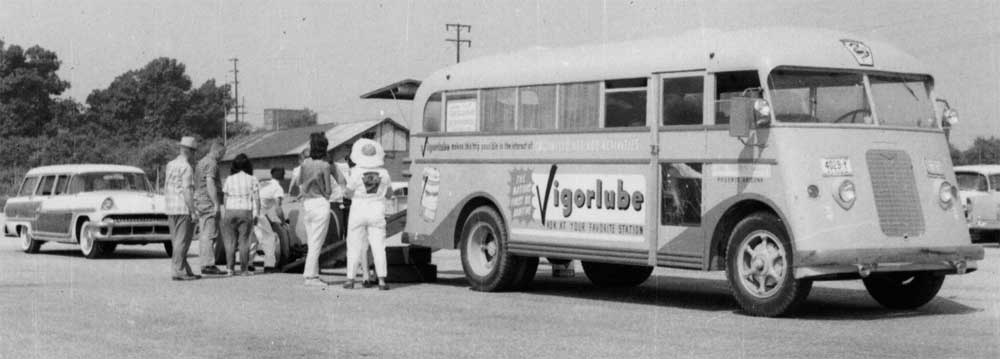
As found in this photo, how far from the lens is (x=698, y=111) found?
12781 mm

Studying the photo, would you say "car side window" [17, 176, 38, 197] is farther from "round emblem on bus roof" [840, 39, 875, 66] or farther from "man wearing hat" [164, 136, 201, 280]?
"round emblem on bus roof" [840, 39, 875, 66]

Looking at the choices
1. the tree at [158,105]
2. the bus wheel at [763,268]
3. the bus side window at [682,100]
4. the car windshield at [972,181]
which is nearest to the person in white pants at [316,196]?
the bus side window at [682,100]

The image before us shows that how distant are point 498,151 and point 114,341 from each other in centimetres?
590

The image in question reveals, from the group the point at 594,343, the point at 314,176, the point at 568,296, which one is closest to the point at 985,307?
the point at 568,296

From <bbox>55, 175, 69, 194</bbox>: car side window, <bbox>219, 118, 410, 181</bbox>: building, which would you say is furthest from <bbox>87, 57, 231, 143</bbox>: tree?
<bbox>55, 175, 69, 194</bbox>: car side window

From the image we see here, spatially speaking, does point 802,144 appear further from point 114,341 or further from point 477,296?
point 114,341

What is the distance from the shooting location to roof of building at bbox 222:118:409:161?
76.2 meters

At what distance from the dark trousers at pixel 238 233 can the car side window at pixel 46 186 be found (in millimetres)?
6648

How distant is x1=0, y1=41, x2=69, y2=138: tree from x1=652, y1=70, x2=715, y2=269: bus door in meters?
90.8

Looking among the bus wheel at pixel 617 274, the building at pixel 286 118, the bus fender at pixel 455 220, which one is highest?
the building at pixel 286 118

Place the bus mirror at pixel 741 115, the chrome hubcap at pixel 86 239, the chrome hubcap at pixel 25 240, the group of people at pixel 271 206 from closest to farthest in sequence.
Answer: the bus mirror at pixel 741 115
the group of people at pixel 271 206
the chrome hubcap at pixel 86 239
the chrome hubcap at pixel 25 240

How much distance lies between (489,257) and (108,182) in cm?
947

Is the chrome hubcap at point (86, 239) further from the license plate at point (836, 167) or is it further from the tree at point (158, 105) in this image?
the tree at point (158, 105)

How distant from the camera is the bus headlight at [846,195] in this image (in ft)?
39.1
